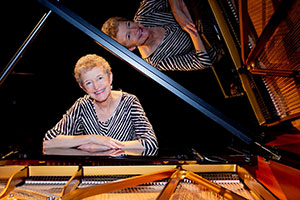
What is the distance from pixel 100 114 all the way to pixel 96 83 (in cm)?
39

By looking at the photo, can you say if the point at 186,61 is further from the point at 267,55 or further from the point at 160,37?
the point at 267,55

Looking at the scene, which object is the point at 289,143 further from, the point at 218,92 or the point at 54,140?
the point at 54,140

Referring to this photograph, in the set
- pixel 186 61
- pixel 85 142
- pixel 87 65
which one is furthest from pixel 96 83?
pixel 186 61

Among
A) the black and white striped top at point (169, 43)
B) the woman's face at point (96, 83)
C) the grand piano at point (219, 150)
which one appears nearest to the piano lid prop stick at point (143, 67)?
the grand piano at point (219, 150)

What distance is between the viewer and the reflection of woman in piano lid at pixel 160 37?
108 inches

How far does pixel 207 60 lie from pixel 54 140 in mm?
1761

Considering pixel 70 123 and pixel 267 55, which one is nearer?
pixel 267 55

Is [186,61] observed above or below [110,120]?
above

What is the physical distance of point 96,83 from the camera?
2.62 meters

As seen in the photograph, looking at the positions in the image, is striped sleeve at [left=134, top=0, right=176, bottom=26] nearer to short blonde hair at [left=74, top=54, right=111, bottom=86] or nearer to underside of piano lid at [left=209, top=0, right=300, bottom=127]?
short blonde hair at [left=74, top=54, right=111, bottom=86]

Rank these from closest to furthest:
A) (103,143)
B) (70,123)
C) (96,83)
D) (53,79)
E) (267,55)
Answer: (267,55), (103,143), (96,83), (70,123), (53,79)

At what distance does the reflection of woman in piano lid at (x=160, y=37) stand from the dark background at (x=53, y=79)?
0.72 meters

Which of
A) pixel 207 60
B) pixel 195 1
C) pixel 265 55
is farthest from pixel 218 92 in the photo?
pixel 265 55

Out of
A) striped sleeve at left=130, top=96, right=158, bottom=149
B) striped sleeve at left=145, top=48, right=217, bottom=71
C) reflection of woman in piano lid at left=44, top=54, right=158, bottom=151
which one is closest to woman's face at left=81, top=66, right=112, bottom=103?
reflection of woman in piano lid at left=44, top=54, right=158, bottom=151
